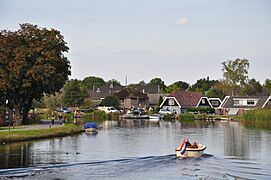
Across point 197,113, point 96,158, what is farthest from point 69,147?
point 197,113

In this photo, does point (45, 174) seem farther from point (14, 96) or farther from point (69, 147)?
point (14, 96)

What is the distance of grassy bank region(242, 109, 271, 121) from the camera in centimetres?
9191

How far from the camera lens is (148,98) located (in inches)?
6029

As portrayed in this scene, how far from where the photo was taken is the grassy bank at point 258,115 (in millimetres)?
91912

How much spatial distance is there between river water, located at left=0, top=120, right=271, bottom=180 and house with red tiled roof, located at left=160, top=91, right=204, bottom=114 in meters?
64.5

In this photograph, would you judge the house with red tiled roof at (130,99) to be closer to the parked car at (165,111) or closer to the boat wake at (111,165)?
the parked car at (165,111)

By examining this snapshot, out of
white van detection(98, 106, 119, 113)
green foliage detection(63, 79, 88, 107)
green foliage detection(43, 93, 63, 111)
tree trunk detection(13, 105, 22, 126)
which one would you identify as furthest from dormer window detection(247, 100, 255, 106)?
tree trunk detection(13, 105, 22, 126)

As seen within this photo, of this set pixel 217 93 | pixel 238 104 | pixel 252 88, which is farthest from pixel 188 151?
pixel 217 93

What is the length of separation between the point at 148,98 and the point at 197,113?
3849 centimetres

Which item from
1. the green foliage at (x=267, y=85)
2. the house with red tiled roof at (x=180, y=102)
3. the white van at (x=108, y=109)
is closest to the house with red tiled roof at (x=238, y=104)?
the house with red tiled roof at (x=180, y=102)

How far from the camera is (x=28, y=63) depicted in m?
62.3

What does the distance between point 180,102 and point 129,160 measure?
8353 centimetres

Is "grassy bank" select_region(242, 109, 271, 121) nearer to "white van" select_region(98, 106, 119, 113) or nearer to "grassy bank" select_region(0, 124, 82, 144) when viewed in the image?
"white van" select_region(98, 106, 119, 113)

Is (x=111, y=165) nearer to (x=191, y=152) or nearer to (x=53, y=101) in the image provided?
(x=191, y=152)
